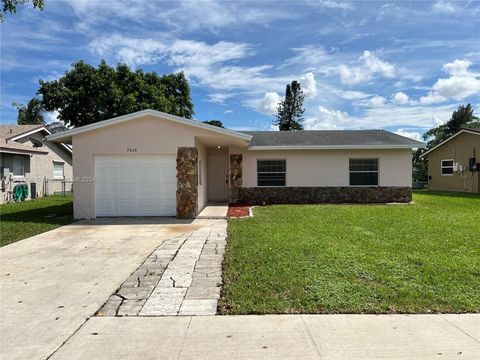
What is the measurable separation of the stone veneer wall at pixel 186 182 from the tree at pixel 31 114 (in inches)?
1193

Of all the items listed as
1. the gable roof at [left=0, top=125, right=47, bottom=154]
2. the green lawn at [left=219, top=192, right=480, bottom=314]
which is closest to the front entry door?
the green lawn at [left=219, top=192, right=480, bottom=314]

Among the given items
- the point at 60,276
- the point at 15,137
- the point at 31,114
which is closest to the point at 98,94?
the point at 15,137

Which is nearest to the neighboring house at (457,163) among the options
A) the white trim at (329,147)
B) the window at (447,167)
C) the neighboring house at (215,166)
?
the window at (447,167)

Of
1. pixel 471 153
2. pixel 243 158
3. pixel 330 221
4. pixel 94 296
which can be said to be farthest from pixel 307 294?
pixel 471 153

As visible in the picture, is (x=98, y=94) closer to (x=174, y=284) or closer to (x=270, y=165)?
(x=270, y=165)

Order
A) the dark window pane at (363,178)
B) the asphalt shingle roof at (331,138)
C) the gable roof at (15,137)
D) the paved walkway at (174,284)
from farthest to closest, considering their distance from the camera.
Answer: the gable roof at (15,137)
the dark window pane at (363,178)
the asphalt shingle roof at (331,138)
the paved walkway at (174,284)

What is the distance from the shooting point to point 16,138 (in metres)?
21.0

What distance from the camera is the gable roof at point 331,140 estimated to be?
16.7 meters

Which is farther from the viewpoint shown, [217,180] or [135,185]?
[217,180]

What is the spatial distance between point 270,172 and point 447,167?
1700 cm

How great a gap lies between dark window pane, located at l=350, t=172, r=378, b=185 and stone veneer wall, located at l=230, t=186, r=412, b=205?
285mm

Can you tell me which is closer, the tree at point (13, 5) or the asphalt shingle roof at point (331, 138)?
the tree at point (13, 5)

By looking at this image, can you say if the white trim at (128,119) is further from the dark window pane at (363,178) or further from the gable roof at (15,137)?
the gable roof at (15,137)

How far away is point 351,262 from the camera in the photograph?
625cm
